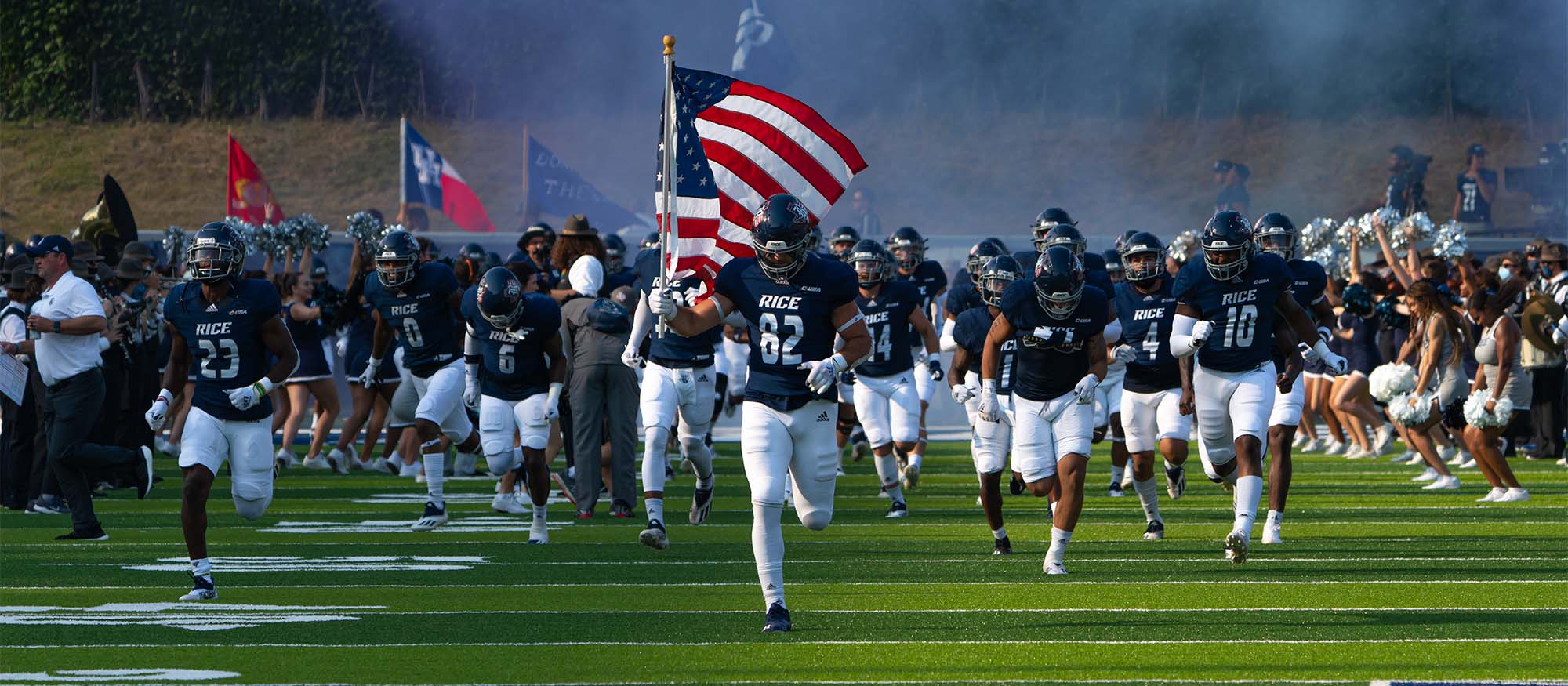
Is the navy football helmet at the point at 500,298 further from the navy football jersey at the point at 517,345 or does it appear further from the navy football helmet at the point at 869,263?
the navy football helmet at the point at 869,263

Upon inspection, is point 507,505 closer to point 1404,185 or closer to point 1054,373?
point 1054,373

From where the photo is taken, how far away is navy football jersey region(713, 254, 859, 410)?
8188 mm

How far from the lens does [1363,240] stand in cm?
1977

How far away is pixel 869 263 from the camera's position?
13891 mm

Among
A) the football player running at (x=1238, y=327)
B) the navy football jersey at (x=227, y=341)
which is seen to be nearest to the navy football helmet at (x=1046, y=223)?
the football player running at (x=1238, y=327)

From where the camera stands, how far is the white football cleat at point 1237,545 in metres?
10.1

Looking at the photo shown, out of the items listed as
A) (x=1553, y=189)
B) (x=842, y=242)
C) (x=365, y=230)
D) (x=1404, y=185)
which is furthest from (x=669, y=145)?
(x=1553, y=189)

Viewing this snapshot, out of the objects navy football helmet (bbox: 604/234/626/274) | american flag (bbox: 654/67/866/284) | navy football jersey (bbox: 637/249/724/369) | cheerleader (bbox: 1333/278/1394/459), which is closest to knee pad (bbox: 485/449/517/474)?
navy football jersey (bbox: 637/249/724/369)

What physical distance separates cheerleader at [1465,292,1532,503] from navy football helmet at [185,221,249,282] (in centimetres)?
860

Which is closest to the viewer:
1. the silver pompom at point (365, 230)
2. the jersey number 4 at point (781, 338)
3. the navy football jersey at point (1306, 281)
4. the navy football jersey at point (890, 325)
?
the jersey number 4 at point (781, 338)

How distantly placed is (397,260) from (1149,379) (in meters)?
4.56

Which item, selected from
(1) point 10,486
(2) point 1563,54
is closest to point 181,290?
(1) point 10,486

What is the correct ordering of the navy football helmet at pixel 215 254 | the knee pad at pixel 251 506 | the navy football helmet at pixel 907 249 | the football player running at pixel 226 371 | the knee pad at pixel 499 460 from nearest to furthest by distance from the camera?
1. the football player running at pixel 226 371
2. the navy football helmet at pixel 215 254
3. the knee pad at pixel 251 506
4. the knee pad at pixel 499 460
5. the navy football helmet at pixel 907 249

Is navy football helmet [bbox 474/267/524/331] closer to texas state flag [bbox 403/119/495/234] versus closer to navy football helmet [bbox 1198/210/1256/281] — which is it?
navy football helmet [bbox 1198/210/1256/281]
